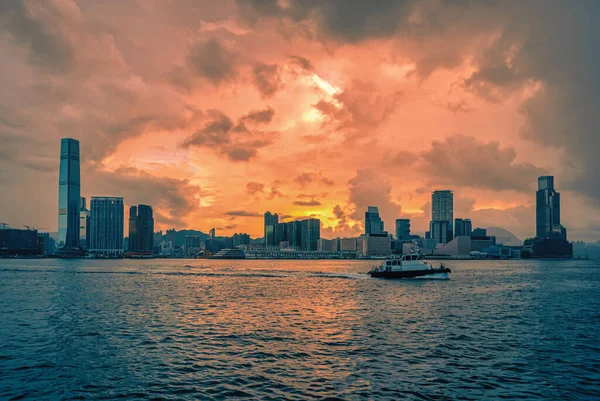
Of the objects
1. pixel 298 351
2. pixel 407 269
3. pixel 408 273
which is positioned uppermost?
pixel 298 351

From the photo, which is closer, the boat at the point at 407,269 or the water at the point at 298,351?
the water at the point at 298,351

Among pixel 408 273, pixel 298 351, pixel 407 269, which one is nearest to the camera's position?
pixel 298 351

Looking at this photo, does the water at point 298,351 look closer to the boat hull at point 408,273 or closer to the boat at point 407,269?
the boat hull at point 408,273

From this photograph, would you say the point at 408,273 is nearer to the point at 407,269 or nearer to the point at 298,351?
the point at 407,269

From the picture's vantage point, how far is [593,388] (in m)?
32.8

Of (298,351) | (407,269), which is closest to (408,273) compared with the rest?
(407,269)

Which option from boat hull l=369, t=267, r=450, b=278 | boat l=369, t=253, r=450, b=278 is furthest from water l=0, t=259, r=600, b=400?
boat l=369, t=253, r=450, b=278

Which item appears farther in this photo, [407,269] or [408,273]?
[407,269]

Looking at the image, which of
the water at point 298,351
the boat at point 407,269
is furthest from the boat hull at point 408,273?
the water at point 298,351

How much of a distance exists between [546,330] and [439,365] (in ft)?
89.7

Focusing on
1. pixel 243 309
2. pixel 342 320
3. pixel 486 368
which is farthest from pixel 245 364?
pixel 243 309

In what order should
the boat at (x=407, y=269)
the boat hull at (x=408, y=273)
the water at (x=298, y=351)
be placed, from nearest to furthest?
the water at (x=298, y=351) < the boat hull at (x=408, y=273) < the boat at (x=407, y=269)

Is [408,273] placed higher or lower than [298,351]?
lower

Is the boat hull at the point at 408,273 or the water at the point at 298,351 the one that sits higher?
the water at the point at 298,351
